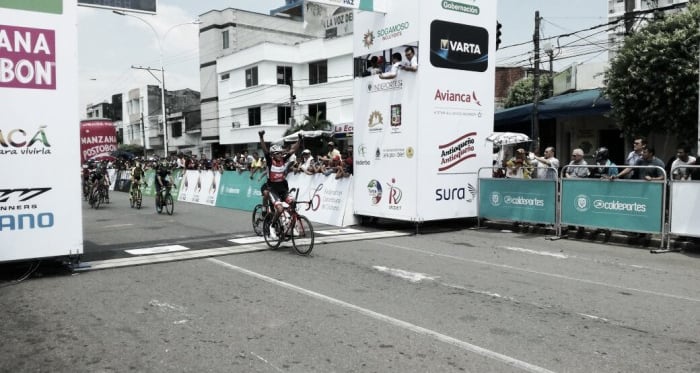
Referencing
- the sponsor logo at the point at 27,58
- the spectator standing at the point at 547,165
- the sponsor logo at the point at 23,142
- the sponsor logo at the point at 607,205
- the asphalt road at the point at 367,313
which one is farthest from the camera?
the spectator standing at the point at 547,165

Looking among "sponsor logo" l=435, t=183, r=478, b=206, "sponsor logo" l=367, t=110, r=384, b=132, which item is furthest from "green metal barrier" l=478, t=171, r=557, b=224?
"sponsor logo" l=367, t=110, r=384, b=132

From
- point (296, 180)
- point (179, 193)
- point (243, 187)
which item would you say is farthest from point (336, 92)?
point (296, 180)

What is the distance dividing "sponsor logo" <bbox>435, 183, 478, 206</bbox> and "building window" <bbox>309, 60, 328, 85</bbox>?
98.5 feet

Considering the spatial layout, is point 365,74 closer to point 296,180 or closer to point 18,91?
point 296,180

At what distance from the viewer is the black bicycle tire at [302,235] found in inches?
393

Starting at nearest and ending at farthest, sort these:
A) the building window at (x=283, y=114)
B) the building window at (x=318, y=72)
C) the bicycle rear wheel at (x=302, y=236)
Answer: the bicycle rear wheel at (x=302, y=236), the building window at (x=318, y=72), the building window at (x=283, y=114)

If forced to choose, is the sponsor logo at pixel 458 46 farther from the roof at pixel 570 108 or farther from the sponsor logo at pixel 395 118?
the roof at pixel 570 108

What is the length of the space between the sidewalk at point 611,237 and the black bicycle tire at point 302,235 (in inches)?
209

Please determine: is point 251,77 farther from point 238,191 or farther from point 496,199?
point 496,199

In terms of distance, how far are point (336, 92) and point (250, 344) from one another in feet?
120

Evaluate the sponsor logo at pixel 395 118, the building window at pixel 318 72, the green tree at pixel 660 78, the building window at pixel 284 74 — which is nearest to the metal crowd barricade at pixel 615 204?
the sponsor logo at pixel 395 118

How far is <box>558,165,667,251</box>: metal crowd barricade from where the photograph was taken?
1050 centimetres

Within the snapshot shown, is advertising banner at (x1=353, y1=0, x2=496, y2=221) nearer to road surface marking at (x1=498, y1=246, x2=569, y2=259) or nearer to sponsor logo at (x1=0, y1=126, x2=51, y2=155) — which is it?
road surface marking at (x1=498, y1=246, x2=569, y2=259)

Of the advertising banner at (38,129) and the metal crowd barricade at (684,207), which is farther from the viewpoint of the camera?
the metal crowd barricade at (684,207)
